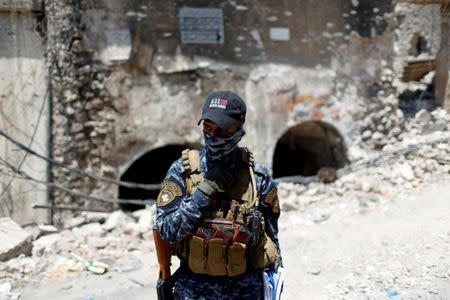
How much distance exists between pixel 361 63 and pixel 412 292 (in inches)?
164

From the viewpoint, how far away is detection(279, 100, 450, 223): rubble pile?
243 inches

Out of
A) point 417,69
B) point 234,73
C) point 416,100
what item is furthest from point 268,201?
point 417,69

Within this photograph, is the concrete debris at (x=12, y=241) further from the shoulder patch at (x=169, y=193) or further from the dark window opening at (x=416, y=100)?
the dark window opening at (x=416, y=100)

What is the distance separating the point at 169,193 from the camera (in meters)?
2.16

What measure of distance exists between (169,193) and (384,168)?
17.0ft

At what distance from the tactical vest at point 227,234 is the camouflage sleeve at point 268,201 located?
6 centimetres

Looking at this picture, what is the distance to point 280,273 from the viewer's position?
92.0 inches

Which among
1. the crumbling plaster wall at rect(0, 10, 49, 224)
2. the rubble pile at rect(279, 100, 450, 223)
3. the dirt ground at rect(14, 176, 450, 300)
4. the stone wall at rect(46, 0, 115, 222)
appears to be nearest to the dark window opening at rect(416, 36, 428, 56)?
the rubble pile at rect(279, 100, 450, 223)

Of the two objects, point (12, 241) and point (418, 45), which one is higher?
point (418, 45)

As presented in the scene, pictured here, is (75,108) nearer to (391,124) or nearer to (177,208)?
(177,208)

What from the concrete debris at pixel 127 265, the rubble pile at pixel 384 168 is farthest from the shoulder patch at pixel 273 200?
the rubble pile at pixel 384 168

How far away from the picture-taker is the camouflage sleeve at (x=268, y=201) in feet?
7.46

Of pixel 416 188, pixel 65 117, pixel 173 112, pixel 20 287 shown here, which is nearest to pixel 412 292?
pixel 416 188

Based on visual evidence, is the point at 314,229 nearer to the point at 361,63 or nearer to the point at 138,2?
the point at 361,63
